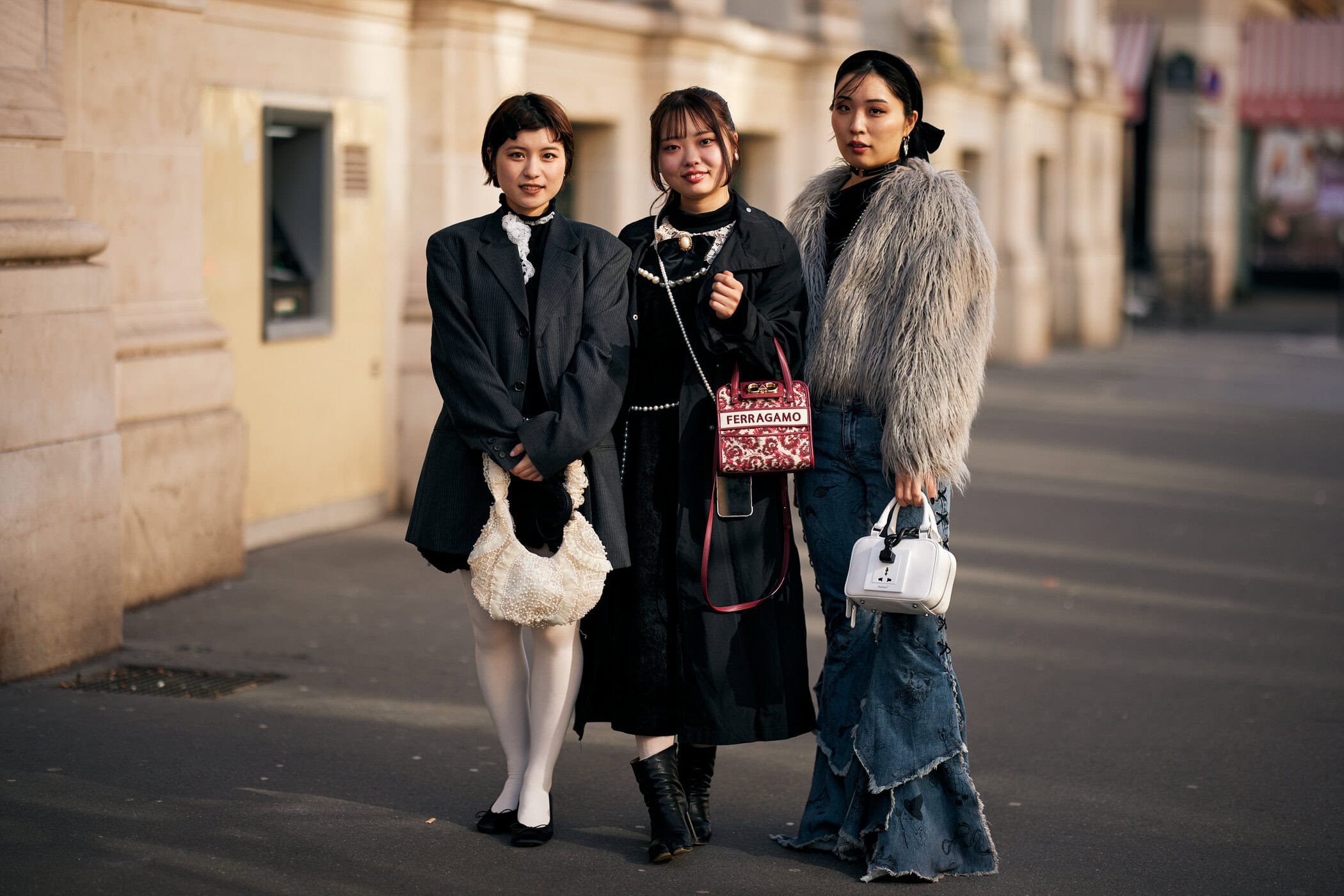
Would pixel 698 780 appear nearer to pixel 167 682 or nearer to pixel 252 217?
pixel 167 682

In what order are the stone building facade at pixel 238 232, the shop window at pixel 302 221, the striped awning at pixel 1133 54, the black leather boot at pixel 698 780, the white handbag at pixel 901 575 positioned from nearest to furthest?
the white handbag at pixel 901 575 < the black leather boot at pixel 698 780 < the stone building facade at pixel 238 232 < the shop window at pixel 302 221 < the striped awning at pixel 1133 54

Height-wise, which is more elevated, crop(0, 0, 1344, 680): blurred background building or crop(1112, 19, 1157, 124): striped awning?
crop(1112, 19, 1157, 124): striped awning

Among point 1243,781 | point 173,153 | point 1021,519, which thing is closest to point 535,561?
point 1243,781

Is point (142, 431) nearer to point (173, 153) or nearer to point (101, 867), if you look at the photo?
point (173, 153)

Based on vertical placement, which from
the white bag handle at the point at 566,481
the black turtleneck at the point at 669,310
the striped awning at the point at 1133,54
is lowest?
the white bag handle at the point at 566,481

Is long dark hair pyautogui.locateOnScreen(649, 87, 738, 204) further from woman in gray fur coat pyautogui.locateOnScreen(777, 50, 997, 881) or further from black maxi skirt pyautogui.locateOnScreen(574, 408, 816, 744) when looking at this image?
black maxi skirt pyautogui.locateOnScreen(574, 408, 816, 744)

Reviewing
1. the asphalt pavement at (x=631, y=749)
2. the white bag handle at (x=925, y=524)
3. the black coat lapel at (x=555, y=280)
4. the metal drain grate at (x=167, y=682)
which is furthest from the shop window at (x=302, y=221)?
the white bag handle at (x=925, y=524)

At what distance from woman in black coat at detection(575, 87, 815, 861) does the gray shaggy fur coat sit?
0.15 meters

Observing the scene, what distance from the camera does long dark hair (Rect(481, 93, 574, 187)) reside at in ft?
15.3

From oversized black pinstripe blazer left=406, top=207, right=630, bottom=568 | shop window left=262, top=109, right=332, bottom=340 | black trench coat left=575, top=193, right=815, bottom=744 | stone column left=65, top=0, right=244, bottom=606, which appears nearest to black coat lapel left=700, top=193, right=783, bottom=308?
black trench coat left=575, top=193, right=815, bottom=744

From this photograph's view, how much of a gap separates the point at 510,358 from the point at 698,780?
128cm

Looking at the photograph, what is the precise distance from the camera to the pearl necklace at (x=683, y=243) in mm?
4680

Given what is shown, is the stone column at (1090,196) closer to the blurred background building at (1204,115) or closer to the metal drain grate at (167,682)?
the blurred background building at (1204,115)

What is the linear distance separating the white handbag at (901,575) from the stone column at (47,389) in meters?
3.24
